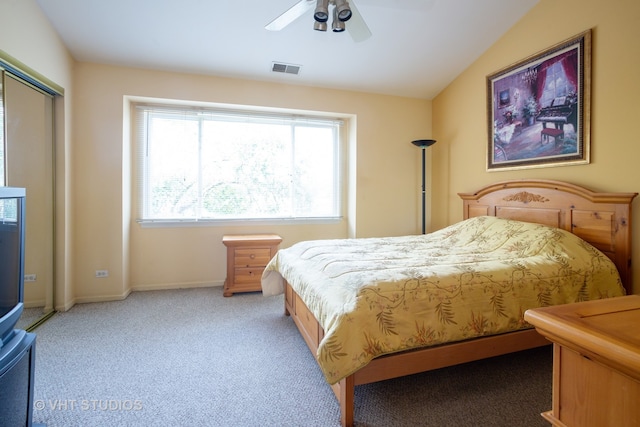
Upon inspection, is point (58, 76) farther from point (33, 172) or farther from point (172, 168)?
point (172, 168)

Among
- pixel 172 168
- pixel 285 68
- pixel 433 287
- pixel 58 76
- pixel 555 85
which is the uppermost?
pixel 285 68

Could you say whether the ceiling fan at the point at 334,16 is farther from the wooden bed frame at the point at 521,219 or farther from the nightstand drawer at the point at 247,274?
the nightstand drawer at the point at 247,274

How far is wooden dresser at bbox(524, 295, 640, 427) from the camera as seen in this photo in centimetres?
56

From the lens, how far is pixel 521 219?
2.92m

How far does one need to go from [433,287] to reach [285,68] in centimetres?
298

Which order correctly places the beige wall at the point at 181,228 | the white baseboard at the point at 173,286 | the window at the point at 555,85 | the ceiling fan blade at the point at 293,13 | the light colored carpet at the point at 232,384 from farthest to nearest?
the white baseboard at the point at 173,286 < the beige wall at the point at 181,228 < the window at the point at 555,85 < the ceiling fan blade at the point at 293,13 < the light colored carpet at the point at 232,384

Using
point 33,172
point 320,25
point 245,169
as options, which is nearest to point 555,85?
point 320,25

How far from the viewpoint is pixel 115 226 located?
10.8ft

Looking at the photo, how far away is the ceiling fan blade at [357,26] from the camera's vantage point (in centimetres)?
209

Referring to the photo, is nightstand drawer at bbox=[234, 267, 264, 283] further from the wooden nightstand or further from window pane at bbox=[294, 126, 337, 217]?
window pane at bbox=[294, 126, 337, 217]

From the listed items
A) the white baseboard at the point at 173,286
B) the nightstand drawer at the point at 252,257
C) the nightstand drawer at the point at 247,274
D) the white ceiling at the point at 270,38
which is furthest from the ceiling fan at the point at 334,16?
the white baseboard at the point at 173,286

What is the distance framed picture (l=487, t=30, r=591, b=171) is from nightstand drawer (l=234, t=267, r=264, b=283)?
9.62 ft

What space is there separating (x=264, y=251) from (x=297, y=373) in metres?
1.77

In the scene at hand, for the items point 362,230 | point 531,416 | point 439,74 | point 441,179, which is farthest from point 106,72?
point 531,416
